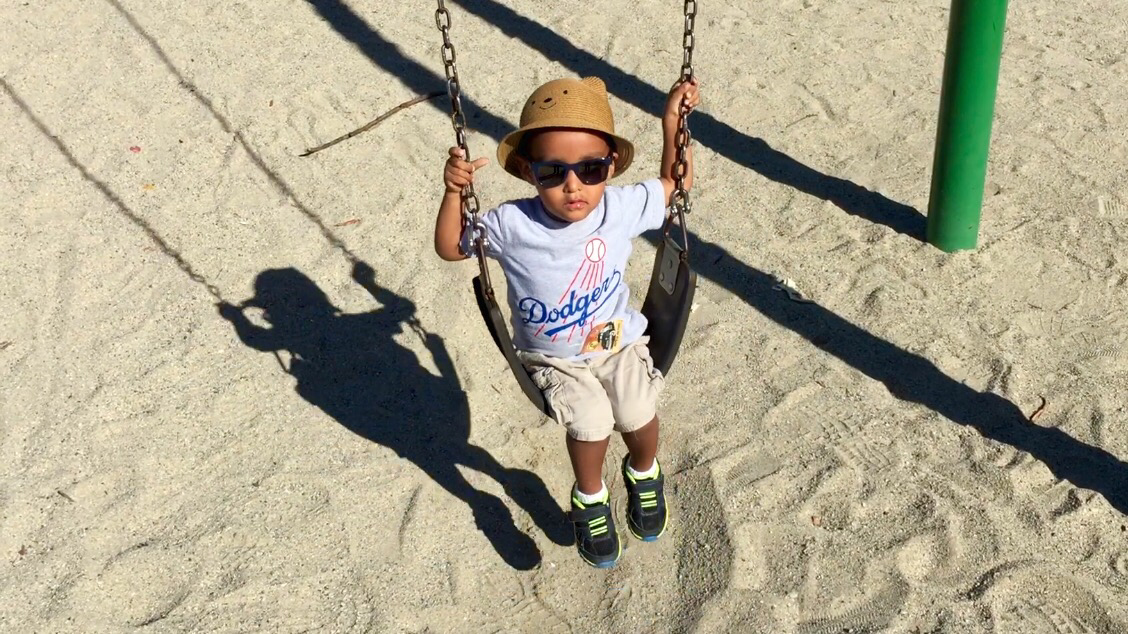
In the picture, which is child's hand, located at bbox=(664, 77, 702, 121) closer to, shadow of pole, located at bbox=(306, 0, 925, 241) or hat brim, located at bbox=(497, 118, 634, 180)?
hat brim, located at bbox=(497, 118, 634, 180)

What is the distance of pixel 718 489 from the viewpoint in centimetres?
362

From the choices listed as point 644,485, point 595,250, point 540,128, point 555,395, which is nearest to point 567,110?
point 540,128

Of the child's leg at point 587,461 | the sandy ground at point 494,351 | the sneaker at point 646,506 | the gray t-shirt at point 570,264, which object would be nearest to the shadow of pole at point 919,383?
the sandy ground at point 494,351

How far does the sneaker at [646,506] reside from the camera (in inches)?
130

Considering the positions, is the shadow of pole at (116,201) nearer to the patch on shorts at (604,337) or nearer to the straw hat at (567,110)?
the patch on shorts at (604,337)

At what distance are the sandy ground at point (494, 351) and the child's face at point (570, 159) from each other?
1143 mm

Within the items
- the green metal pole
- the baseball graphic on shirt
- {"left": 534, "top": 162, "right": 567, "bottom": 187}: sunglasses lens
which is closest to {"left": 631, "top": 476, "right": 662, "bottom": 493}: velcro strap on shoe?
the baseball graphic on shirt

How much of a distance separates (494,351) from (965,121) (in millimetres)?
1876

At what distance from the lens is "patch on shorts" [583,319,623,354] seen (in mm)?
3090

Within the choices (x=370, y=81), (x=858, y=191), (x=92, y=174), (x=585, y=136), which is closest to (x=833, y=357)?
(x=858, y=191)

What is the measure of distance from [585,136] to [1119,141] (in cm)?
322

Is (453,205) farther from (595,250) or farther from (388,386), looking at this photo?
(388,386)

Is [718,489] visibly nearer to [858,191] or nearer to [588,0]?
[858,191]

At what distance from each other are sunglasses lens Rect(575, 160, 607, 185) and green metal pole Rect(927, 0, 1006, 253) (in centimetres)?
195
